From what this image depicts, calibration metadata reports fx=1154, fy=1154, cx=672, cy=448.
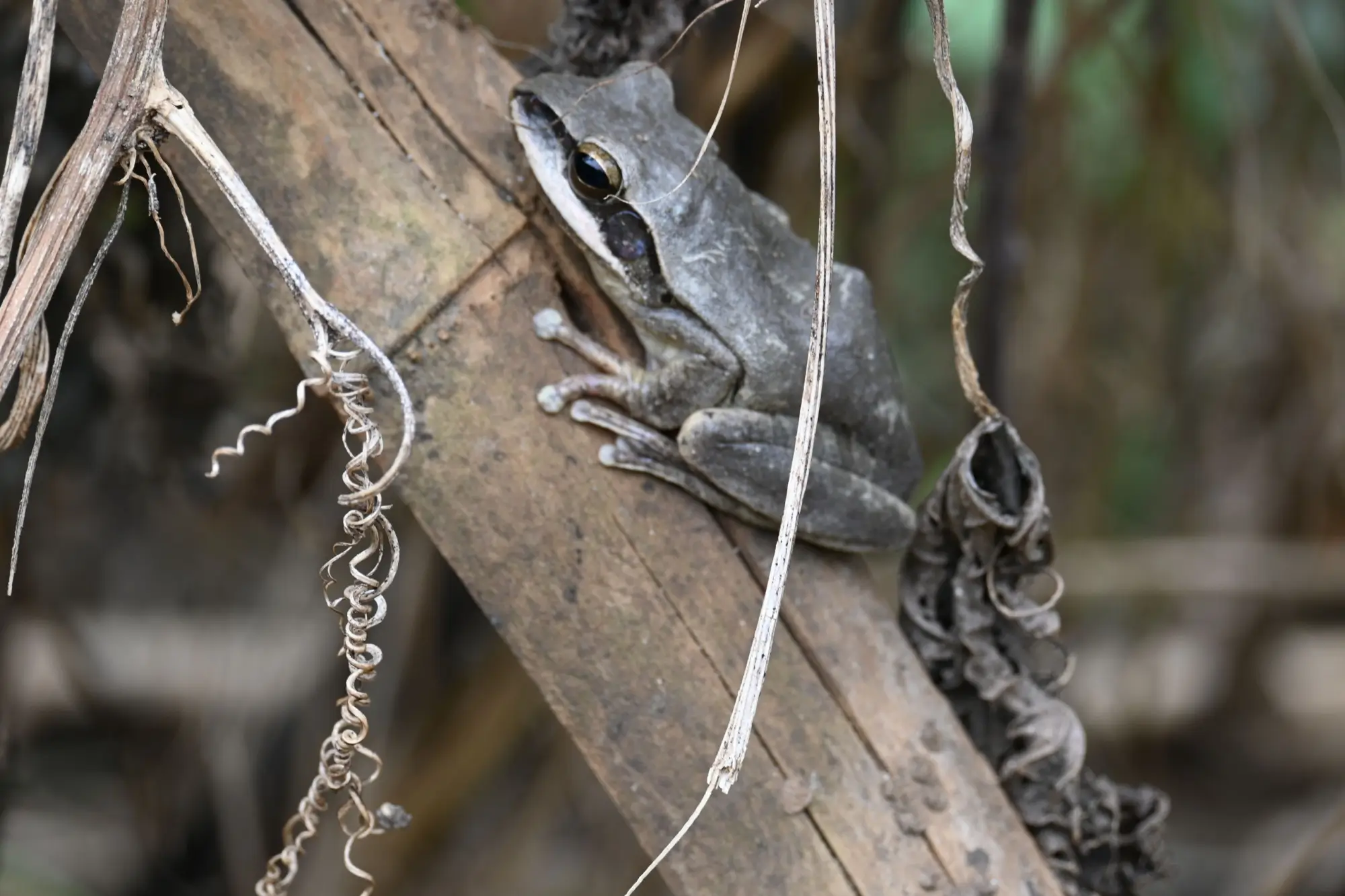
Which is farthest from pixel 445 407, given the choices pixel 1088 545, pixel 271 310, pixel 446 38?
pixel 1088 545

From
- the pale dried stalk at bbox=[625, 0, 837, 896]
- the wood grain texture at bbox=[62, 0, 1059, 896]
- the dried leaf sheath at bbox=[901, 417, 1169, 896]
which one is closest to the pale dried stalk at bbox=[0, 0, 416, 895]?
the wood grain texture at bbox=[62, 0, 1059, 896]

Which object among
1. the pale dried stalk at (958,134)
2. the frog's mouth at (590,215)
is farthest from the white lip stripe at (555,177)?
the pale dried stalk at (958,134)

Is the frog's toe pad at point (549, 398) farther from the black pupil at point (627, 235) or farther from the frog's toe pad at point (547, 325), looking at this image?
the black pupil at point (627, 235)

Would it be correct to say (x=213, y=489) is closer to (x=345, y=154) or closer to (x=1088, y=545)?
(x=345, y=154)

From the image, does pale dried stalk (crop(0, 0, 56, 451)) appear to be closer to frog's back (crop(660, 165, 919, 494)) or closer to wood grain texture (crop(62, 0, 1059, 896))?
wood grain texture (crop(62, 0, 1059, 896))

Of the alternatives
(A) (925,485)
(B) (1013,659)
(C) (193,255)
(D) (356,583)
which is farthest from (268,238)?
(A) (925,485)

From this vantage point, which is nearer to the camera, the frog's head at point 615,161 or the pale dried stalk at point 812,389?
the pale dried stalk at point 812,389

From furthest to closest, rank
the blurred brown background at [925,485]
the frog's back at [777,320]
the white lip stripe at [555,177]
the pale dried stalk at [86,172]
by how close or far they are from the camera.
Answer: the blurred brown background at [925,485] → the frog's back at [777,320] → the white lip stripe at [555,177] → the pale dried stalk at [86,172]
